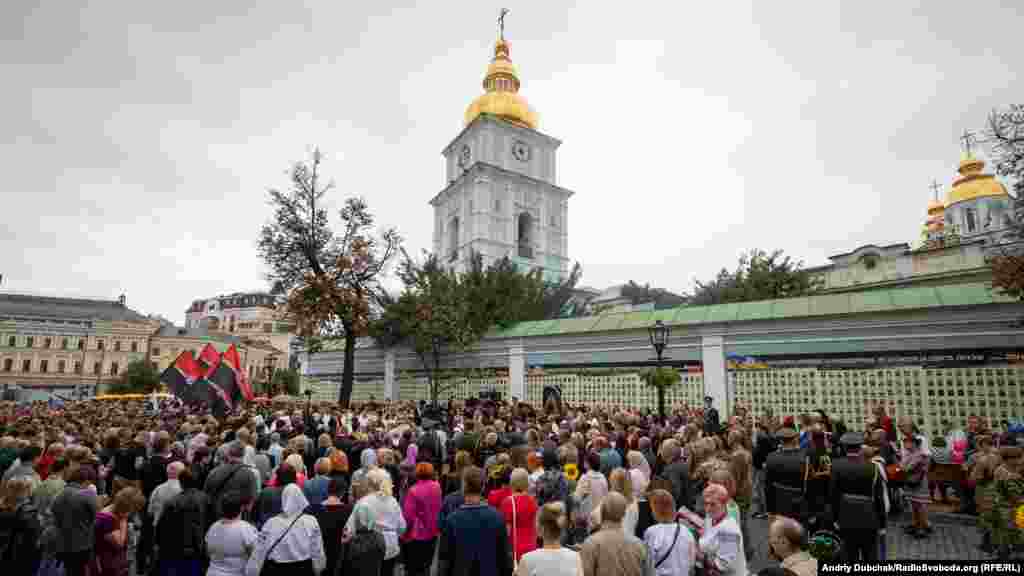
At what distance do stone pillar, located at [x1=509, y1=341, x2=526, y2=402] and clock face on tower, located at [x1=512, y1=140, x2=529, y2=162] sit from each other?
31529 mm

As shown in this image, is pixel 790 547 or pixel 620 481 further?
pixel 620 481

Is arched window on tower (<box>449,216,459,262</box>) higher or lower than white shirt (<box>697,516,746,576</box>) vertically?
higher

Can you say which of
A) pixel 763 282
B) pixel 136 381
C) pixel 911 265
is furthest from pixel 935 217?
pixel 136 381

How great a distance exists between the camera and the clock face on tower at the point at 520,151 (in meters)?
52.4

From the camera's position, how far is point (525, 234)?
53188mm

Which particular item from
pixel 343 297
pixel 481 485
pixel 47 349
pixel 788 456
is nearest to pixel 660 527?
pixel 481 485

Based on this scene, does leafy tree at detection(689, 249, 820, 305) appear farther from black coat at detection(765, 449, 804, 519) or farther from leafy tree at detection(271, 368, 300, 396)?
leafy tree at detection(271, 368, 300, 396)

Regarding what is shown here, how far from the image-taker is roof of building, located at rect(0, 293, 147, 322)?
7362 cm

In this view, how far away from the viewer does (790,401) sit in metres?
17.5

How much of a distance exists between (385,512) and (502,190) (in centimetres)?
4639

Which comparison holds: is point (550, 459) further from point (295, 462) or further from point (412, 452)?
point (412, 452)

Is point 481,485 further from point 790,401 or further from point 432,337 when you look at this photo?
point 432,337

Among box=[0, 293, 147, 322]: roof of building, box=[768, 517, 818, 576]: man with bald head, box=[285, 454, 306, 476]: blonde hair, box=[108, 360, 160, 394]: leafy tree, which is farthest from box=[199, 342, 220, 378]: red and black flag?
box=[0, 293, 147, 322]: roof of building

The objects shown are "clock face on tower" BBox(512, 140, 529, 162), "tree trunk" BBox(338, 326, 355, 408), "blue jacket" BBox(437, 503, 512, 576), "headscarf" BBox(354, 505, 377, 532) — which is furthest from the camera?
"clock face on tower" BBox(512, 140, 529, 162)
